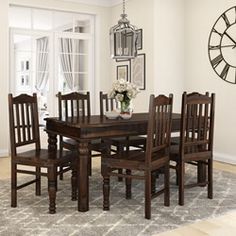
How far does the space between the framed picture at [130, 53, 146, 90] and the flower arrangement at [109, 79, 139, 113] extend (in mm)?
2420

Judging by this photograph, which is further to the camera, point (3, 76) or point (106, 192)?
point (3, 76)

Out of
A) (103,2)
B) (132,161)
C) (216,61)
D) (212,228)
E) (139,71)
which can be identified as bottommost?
(212,228)

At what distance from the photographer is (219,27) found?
5328mm

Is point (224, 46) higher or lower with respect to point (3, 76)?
higher

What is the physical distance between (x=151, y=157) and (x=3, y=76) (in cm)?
359

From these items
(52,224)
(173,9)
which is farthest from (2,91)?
(52,224)

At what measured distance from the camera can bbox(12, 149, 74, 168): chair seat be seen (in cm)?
304

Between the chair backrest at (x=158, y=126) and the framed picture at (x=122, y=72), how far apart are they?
346cm

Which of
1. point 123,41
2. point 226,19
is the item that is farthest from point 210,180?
point 226,19

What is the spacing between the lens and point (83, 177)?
3.08 metres

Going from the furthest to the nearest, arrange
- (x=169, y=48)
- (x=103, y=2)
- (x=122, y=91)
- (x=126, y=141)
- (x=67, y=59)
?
(x=103, y=2) → (x=67, y=59) → (x=169, y=48) → (x=126, y=141) → (x=122, y=91)

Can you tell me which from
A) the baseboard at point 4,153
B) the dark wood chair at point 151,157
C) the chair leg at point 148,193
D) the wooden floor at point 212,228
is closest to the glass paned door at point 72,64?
the baseboard at point 4,153

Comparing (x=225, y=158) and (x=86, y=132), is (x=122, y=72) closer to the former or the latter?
(x=225, y=158)

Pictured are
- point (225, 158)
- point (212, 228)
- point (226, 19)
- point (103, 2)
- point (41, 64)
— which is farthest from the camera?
point (103, 2)
